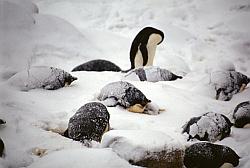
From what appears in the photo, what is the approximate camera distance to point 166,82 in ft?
9.16

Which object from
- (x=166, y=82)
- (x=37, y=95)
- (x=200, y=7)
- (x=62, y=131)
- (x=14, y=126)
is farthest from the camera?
(x=200, y=7)

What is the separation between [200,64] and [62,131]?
2142 millimetres

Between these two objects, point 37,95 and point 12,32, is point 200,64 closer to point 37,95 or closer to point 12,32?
point 12,32

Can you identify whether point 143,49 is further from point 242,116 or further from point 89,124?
point 89,124

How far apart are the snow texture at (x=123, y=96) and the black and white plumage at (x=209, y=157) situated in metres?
0.62

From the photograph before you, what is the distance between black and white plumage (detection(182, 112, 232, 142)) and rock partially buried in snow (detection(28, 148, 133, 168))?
528mm

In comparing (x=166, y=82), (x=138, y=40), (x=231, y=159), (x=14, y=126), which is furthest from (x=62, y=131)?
(x=138, y=40)

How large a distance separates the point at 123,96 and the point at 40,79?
20.1 inches

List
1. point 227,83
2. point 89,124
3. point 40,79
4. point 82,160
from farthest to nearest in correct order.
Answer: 1. point 227,83
2. point 40,79
3. point 89,124
4. point 82,160

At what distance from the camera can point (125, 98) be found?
7.19ft

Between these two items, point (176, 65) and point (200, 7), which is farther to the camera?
Answer: point (200, 7)

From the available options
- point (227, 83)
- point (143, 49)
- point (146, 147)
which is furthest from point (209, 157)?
point (143, 49)

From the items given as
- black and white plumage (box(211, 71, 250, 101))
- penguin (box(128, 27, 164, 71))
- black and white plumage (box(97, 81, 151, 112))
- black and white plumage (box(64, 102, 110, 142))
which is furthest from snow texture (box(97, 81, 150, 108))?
penguin (box(128, 27, 164, 71))

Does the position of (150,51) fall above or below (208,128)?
above
